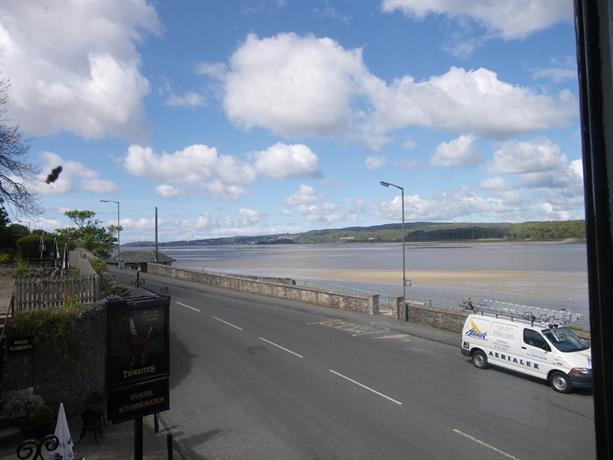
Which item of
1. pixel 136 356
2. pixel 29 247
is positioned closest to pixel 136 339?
pixel 136 356

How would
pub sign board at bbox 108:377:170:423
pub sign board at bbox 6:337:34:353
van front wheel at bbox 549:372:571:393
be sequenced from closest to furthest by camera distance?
pub sign board at bbox 108:377:170:423 < pub sign board at bbox 6:337:34:353 < van front wheel at bbox 549:372:571:393

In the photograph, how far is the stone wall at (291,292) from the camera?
29734 mm

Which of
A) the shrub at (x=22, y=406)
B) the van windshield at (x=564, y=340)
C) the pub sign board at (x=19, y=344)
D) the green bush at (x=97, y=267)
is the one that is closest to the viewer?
the shrub at (x=22, y=406)

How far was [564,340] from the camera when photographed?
15.4m

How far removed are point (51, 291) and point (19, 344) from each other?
2.07m

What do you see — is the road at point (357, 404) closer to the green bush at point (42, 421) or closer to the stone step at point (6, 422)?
the green bush at point (42, 421)

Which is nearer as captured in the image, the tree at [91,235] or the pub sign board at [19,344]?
the pub sign board at [19,344]

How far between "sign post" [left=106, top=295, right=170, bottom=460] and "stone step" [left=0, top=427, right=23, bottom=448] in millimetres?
4025

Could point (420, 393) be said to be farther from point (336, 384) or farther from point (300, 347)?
point (300, 347)

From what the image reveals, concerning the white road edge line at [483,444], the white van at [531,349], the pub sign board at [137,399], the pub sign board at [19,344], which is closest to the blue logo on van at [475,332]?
the white van at [531,349]

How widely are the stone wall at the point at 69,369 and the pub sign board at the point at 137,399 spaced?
5.19 metres

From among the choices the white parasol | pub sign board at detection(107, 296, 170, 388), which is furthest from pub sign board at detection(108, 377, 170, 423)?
the white parasol

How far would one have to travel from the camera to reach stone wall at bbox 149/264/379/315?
97.6 ft

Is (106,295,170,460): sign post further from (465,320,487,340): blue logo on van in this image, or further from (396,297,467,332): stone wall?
(396,297,467,332): stone wall
